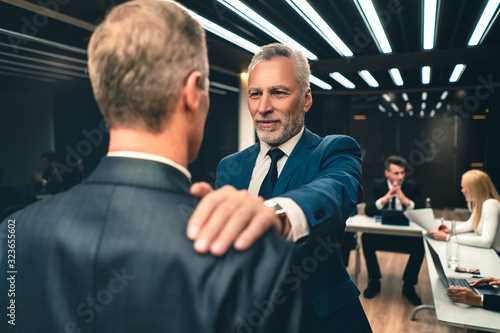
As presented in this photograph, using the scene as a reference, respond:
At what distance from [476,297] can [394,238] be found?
2.59 meters

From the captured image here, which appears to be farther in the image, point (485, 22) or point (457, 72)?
point (457, 72)

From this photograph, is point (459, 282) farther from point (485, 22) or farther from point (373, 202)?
point (485, 22)

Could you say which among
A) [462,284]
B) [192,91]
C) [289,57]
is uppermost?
[289,57]

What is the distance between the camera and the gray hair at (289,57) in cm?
125

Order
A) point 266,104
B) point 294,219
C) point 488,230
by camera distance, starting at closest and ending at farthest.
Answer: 1. point 294,219
2. point 266,104
3. point 488,230

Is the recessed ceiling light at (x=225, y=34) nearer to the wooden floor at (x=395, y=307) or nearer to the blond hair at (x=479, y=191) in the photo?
the blond hair at (x=479, y=191)

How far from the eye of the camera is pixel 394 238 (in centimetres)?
463

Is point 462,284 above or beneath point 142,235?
beneath

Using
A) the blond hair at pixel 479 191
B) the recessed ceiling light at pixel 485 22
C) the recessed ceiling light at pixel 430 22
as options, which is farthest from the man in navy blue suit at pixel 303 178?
the recessed ceiling light at pixel 485 22

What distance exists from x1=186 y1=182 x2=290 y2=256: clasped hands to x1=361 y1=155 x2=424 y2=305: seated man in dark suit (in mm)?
4368

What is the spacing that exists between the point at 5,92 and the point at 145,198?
3405mm

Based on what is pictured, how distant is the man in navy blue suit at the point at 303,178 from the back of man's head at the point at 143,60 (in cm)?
17

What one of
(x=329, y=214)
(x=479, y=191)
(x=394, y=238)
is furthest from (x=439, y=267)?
(x=329, y=214)

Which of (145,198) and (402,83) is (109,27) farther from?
(402,83)
